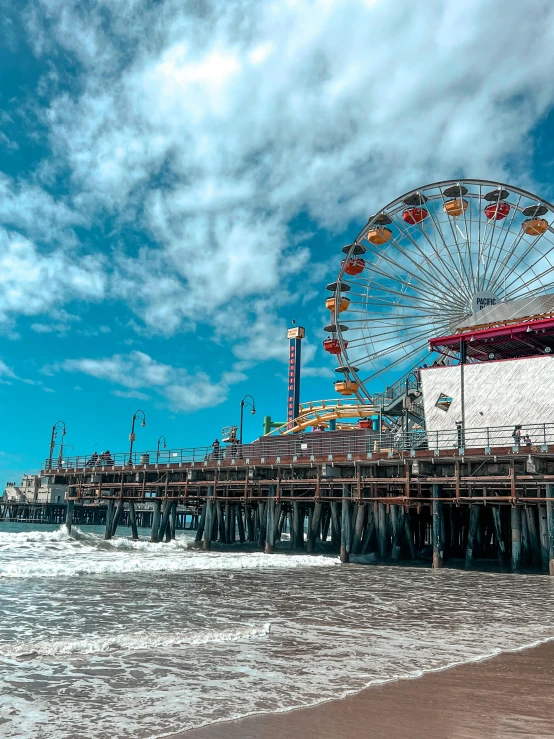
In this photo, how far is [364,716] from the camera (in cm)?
633

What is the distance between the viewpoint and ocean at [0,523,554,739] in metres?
6.64

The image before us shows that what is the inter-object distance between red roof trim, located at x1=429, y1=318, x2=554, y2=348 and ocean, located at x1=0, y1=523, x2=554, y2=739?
14.0 metres

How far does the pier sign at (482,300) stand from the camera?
125 ft

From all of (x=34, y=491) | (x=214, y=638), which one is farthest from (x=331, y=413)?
(x=34, y=491)

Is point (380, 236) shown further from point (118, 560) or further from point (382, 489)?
point (118, 560)

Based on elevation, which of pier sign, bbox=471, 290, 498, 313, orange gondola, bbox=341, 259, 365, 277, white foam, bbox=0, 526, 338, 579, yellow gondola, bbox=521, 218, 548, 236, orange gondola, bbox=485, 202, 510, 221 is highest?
orange gondola, bbox=485, 202, 510, 221

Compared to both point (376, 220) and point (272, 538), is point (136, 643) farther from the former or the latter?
point (376, 220)

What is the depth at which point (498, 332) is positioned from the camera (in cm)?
3145

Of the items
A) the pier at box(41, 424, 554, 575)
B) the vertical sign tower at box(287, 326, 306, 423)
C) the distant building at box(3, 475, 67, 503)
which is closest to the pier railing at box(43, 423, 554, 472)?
the pier at box(41, 424, 554, 575)

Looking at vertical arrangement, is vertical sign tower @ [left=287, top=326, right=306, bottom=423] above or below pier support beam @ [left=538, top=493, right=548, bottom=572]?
above

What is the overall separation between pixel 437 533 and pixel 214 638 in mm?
16810

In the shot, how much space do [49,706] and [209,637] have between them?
4039 mm

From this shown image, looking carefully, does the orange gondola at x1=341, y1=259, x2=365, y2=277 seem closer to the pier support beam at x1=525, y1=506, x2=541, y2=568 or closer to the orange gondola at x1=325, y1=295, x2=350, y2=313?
the orange gondola at x1=325, y1=295, x2=350, y2=313

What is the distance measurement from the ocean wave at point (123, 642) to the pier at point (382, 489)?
15.4m
